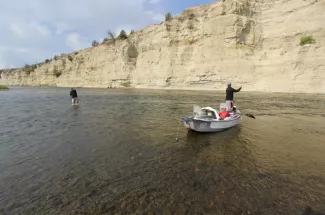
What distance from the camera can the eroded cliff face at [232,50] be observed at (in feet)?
92.6

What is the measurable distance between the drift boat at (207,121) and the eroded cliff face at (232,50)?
82.3 ft

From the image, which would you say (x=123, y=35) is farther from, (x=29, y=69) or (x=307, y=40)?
(x=29, y=69)

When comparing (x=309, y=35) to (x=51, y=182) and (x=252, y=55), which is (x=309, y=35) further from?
(x=51, y=182)

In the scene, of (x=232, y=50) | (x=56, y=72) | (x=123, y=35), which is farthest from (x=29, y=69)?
(x=232, y=50)

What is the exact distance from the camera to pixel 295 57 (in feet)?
93.4

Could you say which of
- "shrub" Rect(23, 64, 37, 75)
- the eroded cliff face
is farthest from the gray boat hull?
"shrub" Rect(23, 64, 37, 75)

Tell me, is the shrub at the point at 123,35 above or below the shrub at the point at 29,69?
above

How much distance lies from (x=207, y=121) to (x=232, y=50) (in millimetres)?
29284

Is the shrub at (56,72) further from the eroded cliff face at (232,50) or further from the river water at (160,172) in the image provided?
the river water at (160,172)

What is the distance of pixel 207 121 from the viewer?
8.49 meters

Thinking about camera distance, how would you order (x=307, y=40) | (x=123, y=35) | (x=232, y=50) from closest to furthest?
(x=307, y=40) → (x=232, y=50) → (x=123, y=35)

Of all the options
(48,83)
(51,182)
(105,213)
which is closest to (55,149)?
(51,182)

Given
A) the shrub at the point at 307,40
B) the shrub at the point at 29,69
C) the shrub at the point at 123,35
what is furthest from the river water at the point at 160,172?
the shrub at the point at 29,69

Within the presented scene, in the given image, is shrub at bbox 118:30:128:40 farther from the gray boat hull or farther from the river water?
the gray boat hull
